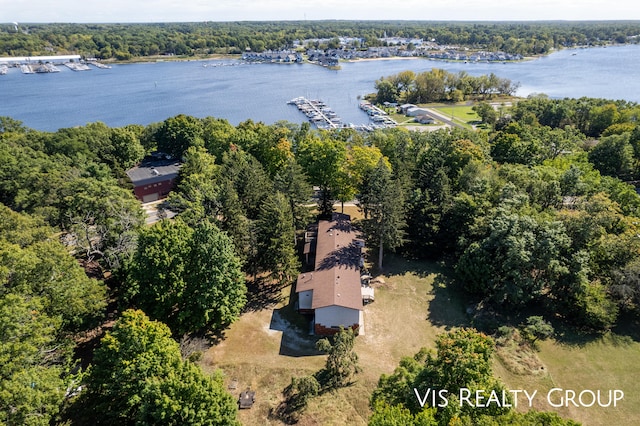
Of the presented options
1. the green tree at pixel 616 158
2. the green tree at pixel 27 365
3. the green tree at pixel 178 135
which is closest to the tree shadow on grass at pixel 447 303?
the green tree at pixel 27 365

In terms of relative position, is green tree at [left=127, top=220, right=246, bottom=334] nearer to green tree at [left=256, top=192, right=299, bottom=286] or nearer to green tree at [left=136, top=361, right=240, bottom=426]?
green tree at [left=256, top=192, right=299, bottom=286]

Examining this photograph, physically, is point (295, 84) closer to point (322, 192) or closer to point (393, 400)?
point (322, 192)

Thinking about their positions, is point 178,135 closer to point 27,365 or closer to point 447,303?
point 27,365

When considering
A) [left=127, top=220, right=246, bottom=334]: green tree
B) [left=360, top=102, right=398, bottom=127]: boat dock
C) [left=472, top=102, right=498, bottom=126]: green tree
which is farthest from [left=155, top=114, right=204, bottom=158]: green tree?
[left=472, top=102, right=498, bottom=126]: green tree

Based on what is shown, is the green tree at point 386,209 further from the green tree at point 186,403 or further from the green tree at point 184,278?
the green tree at point 186,403

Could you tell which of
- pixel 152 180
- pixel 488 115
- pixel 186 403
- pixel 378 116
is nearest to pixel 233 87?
pixel 378 116

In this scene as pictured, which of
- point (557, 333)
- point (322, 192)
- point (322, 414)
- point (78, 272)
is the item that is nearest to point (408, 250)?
point (322, 192)
